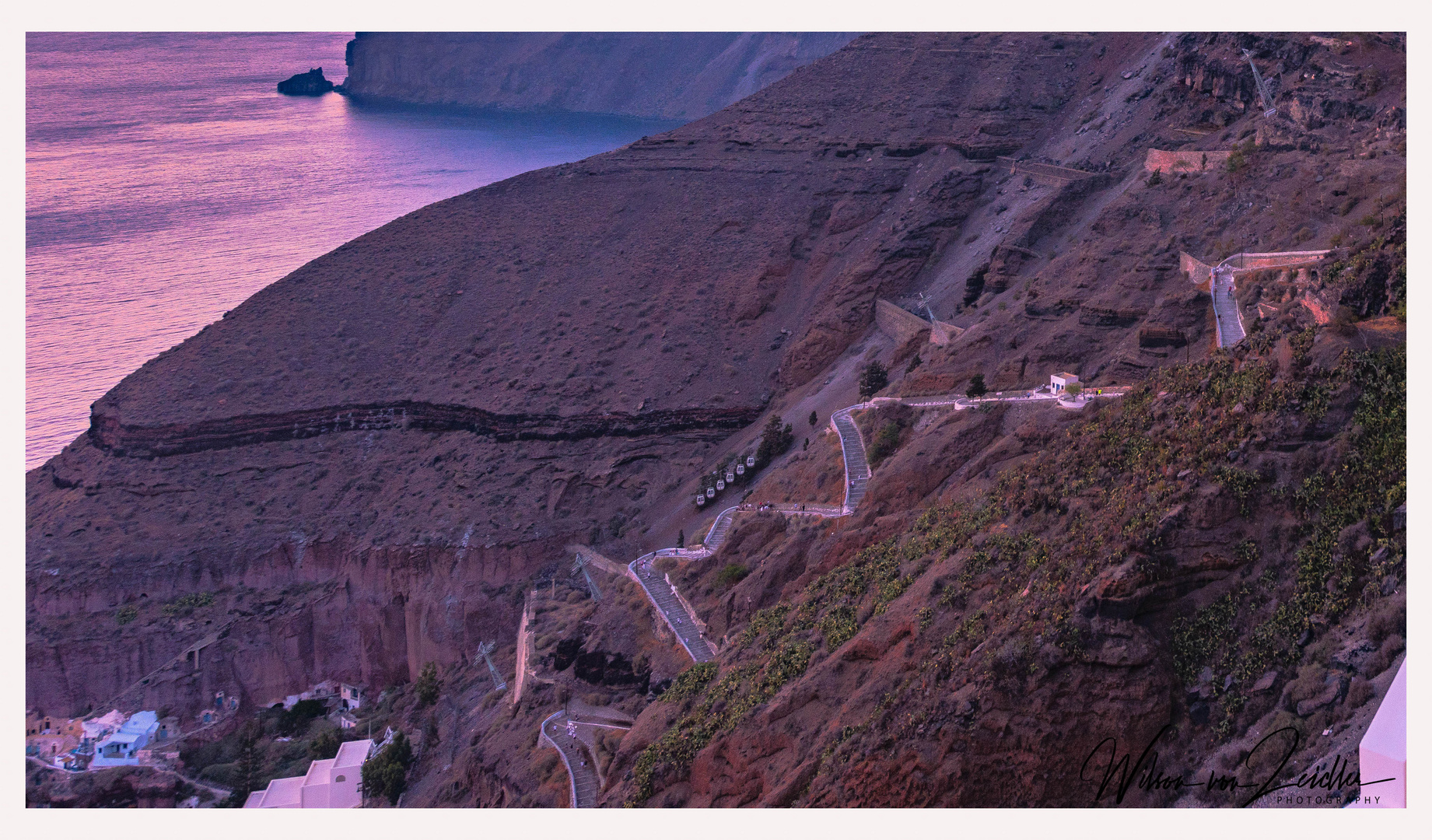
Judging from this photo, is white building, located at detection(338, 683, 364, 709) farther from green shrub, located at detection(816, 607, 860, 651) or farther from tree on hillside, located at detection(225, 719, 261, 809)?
green shrub, located at detection(816, 607, 860, 651)

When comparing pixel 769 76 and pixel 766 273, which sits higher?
pixel 769 76

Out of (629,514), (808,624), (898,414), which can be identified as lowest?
(629,514)

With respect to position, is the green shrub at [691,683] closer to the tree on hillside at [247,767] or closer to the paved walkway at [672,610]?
the paved walkway at [672,610]

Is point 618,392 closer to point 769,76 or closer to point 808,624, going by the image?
point 808,624

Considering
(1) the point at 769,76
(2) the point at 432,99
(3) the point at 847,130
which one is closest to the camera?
(3) the point at 847,130

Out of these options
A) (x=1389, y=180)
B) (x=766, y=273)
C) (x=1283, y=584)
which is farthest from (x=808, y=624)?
(x=766, y=273)

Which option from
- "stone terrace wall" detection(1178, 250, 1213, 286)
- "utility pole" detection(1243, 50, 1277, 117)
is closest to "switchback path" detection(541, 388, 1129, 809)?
"stone terrace wall" detection(1178, 250, 1213, 286)

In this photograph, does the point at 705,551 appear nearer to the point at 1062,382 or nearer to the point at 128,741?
the point at 1062,382

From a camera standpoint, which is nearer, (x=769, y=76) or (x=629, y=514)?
(x=629, y=514)
